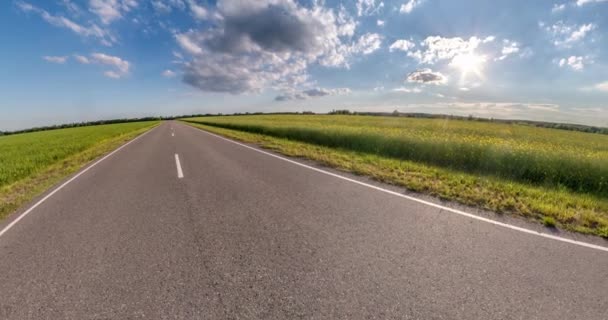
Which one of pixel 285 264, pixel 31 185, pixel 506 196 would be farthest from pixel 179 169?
pixel 506 196

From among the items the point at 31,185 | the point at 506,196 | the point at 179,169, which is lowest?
the point at 31,185

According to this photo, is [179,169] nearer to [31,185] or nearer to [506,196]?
[31,185]

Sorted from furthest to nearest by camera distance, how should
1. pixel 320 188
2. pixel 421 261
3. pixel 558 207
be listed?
pixel 320 188, pixel 558 207, pixel 421 261

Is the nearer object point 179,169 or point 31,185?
point 31,185

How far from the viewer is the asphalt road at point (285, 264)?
88.0 inches

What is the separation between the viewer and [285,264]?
2.85 m

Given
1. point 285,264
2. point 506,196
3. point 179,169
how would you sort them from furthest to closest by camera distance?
point 179,169
point 506,196
point 285,264

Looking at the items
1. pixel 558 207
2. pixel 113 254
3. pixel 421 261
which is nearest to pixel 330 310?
pixel 421 261

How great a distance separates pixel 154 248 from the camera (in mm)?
3238

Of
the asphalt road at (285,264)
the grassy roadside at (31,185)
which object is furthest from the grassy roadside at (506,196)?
the grassy roadside at (31,185)

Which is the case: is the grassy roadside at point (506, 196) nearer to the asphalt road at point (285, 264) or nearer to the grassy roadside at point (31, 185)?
the asphalt road at point (285, 264)

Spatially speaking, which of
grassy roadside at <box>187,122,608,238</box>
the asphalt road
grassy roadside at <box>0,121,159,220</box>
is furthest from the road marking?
grassy roadside at <box>187,122,608,238</box>

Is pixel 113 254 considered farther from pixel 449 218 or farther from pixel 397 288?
pixel 449 218

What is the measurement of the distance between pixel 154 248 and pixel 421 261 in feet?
11.1
